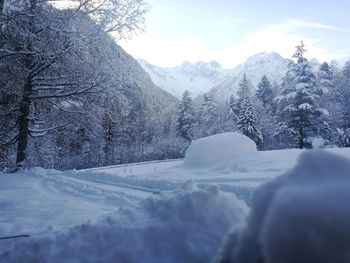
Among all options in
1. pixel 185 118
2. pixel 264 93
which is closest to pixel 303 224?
pixel 185 118

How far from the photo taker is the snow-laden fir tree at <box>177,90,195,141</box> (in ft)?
170

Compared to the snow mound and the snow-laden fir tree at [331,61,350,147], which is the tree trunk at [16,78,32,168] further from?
the snow-laden fir tree at [331,61,350,147]

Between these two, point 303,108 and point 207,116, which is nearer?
point 303,108

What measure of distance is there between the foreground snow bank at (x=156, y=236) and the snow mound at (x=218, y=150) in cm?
A: 768

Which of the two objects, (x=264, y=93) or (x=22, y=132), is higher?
(x=264, y=93)

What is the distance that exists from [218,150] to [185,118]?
4139 cm

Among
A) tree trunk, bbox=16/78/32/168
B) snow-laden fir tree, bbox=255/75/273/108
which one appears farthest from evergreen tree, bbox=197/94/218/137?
tree trunk, bbox=16/78/32/168

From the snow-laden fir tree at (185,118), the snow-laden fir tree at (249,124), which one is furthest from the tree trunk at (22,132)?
the snow-laden fir tree at (185,118)

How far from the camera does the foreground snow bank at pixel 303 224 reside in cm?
154

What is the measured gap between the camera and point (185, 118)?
5244 centimetres

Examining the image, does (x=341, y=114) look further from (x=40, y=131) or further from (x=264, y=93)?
(x=40, y=131)

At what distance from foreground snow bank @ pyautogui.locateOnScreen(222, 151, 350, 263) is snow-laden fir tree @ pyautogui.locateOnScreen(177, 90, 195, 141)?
49.3 metres

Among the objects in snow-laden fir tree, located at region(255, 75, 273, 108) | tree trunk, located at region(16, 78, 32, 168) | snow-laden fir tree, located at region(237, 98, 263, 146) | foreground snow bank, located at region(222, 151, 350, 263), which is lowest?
foreground snow bank, located at region(222, 151, 350, 263)

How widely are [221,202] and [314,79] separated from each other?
1178 inches
